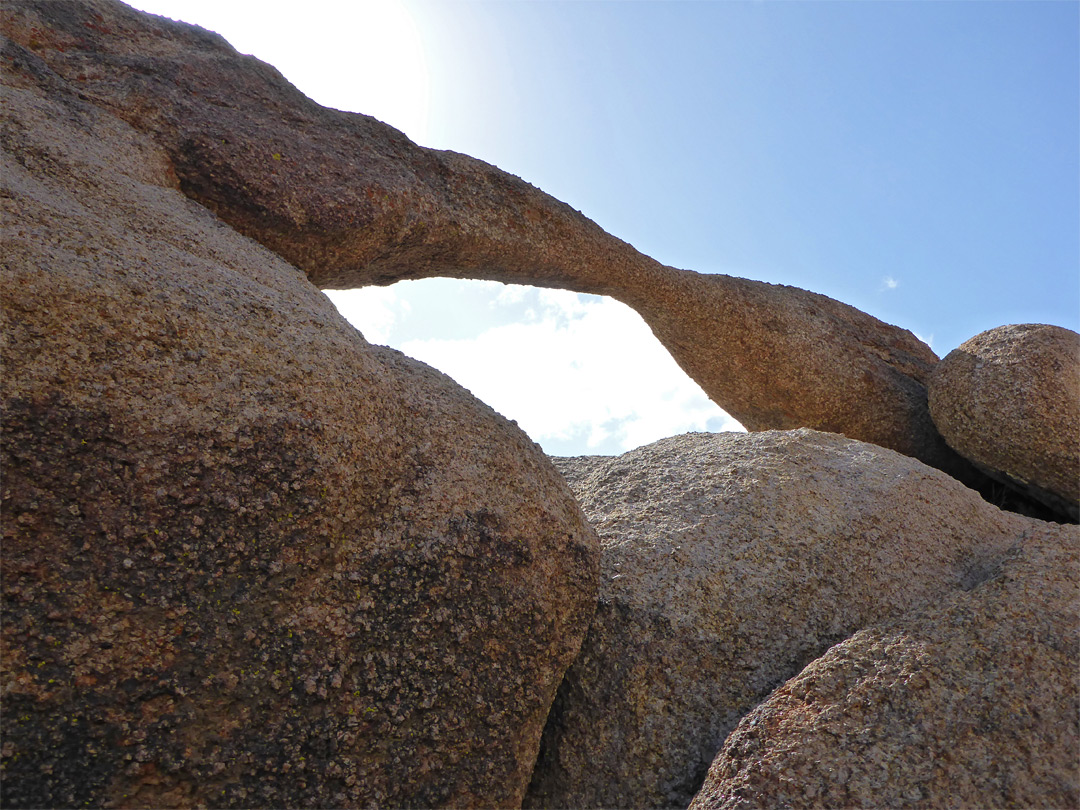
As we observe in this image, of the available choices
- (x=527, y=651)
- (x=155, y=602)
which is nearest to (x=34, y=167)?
(x=155, y=602)

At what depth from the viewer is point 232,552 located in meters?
1.90

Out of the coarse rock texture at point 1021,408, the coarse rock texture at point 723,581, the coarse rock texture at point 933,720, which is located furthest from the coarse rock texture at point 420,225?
the coarse rock texture at point 933,720

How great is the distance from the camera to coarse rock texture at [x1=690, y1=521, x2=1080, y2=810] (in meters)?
1.86

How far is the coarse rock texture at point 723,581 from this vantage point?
2.39 m

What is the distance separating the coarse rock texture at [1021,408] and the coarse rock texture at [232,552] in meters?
Result: 3.14

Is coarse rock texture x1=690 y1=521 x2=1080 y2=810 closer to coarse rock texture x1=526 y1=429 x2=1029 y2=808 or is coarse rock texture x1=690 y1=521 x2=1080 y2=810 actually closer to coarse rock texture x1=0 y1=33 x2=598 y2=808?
coarse rock texture x1=526 y1=429 x2=1029 y2=808

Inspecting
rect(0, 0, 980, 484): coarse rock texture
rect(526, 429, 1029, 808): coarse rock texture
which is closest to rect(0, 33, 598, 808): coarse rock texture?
rect(526, 429, 1029, 808): coarse rock texture

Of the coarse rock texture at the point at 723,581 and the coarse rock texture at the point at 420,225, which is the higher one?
the coarse rock texture at the point at 420,225

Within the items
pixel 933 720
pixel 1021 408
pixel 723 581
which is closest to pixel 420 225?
pixel 723 581

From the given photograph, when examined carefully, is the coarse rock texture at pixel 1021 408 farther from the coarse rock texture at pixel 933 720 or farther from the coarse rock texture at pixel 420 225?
the coarse rock texture at pixel 933 720

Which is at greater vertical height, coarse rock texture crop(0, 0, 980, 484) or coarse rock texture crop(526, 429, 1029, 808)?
coarse rock texture crop(0, 0, 980, 484)

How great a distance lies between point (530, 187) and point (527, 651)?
2969 millimetres

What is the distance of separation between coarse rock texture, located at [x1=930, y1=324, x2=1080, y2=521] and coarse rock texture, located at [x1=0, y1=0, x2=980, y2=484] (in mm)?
552

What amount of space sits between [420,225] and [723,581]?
2261 millimetres
